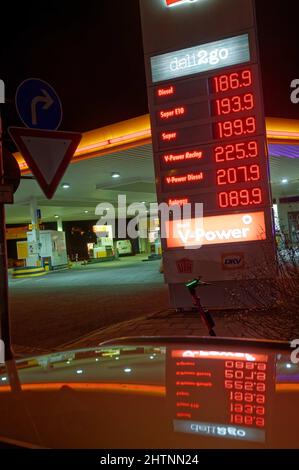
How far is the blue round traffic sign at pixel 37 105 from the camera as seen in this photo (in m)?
5.61

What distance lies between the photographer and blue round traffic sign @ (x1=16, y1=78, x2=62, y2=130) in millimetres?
5609

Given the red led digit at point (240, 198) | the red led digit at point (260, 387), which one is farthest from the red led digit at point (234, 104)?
the red led digit at point (260, 387)

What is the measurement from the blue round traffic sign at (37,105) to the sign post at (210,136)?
2735 mm

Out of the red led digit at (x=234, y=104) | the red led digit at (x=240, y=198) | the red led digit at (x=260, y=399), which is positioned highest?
the red led digit at (x=234, y=104)

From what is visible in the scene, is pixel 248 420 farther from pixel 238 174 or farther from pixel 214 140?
pixel 214 140

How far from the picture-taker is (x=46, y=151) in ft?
17.4

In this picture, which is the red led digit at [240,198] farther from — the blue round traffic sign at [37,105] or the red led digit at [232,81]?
the blue round traffic sign at [37,105]

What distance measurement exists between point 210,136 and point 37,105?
324 centimetres

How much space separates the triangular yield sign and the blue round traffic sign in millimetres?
434

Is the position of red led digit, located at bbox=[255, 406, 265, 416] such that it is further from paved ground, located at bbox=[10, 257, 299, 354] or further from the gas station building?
the gas station building

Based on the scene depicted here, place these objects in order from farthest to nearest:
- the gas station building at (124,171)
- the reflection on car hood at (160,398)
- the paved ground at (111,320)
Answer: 1. the gas station building at (124,171)
2. the paved ground at (111,320)
3. the reflection on car hood at (160,398)

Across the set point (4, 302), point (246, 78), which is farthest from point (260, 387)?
point (246, 78)
